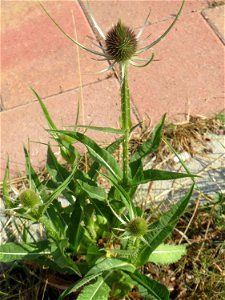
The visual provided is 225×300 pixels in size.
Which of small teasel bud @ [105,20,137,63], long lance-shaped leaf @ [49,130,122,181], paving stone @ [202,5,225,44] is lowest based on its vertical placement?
long lance-shaped leaf @ [49,130,122,181]

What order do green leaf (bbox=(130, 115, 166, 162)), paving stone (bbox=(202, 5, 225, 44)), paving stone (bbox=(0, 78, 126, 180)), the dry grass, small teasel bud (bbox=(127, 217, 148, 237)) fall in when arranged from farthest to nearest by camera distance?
paving stone (bbox=(202, 5, 225, 44))
paving stone (bbox=(0, 78, 126, 180))
the dry grass
green leaf (bbox=(130, 115, 166, 162))
small teasel bud (bbox=(127, 217, 148, 237))

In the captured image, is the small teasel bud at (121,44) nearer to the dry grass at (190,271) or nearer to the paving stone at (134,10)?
the dry grass at (190,271)

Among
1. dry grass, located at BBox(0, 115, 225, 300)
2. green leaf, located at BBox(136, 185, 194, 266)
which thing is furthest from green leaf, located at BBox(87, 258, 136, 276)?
dry grass, located at BBox(0, 115, 225, 300)

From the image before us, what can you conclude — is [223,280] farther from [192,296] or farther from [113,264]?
[113,264]

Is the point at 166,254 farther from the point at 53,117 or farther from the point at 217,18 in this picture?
the point at 217,18

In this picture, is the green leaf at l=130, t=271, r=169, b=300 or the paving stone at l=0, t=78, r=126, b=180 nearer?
the green leaf at l=130, t=271, r=169, b=300

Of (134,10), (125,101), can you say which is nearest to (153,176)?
(125,101)

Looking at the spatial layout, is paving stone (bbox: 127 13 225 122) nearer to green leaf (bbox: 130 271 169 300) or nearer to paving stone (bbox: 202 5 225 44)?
paving stone (bbox: 202 5 225 44)

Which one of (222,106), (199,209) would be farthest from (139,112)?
(199,209)
